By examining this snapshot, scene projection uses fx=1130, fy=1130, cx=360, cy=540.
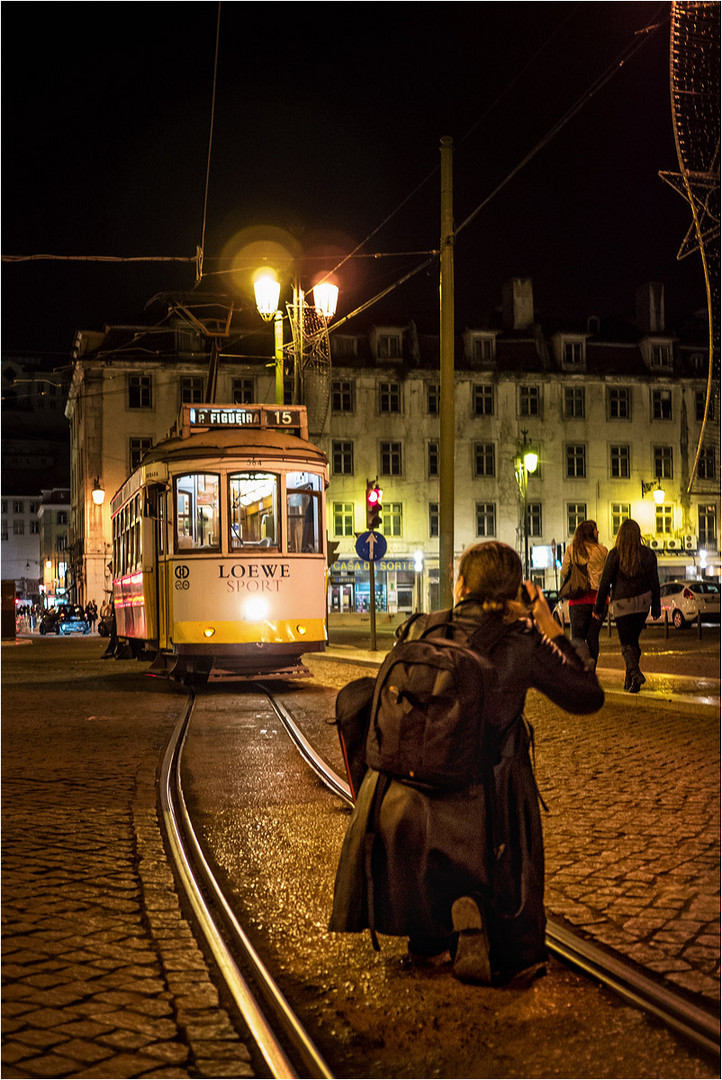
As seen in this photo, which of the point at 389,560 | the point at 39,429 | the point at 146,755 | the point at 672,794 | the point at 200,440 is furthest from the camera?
the point at 39,429

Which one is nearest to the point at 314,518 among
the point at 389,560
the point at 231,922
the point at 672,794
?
the point at 672,794

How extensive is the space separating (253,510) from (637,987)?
11815 millimetres

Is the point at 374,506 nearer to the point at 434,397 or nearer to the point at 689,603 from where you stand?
the point at 689,603

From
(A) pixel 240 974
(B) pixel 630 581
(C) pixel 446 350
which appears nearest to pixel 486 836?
(A) pixel 240 974

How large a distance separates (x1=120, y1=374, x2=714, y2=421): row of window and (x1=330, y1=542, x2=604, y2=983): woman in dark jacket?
50204 mm

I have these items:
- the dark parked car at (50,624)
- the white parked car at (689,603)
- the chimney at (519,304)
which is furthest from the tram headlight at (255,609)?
the chimney at (519,304)

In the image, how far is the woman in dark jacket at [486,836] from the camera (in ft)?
11.7

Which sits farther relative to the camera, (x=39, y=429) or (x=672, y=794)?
(x=39, y=429)

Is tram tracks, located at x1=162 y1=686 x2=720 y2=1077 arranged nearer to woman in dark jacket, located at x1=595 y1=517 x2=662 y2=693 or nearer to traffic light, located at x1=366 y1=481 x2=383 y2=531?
woman in dark jacket, located at x1=595 y1=517 x2=662 y2=693

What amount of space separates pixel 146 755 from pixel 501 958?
6303mm

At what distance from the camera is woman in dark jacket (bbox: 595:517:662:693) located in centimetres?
1074

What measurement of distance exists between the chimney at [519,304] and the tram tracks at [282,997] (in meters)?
56.0

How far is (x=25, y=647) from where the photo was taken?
34125 millimetres

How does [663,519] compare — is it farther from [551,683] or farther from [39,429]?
[39,429]
